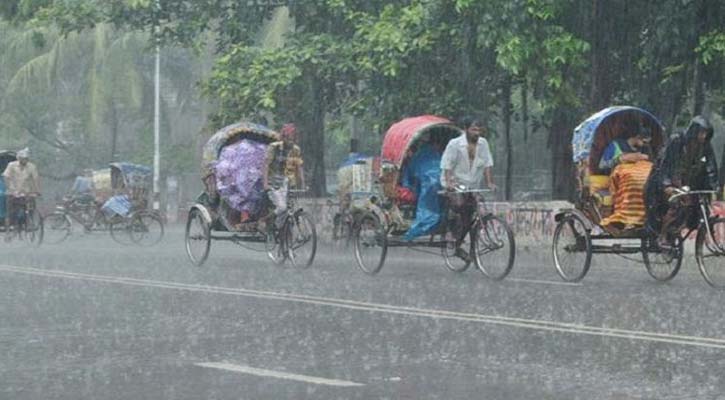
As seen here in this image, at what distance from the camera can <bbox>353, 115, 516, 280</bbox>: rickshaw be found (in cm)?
1525

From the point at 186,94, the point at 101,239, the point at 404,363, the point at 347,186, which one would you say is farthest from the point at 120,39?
the point at 404,363

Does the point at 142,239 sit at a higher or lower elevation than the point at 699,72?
lower

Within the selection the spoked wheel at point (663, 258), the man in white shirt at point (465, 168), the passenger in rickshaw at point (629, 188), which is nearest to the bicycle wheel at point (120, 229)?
the man in white shirt at point (465, 168)

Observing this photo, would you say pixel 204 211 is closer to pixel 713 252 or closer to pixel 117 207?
pixel 713 252

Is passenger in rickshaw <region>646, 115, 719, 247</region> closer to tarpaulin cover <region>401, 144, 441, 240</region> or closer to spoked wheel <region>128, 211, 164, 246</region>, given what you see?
tarpaulin cover <region>401, 144, 441, 240</region>

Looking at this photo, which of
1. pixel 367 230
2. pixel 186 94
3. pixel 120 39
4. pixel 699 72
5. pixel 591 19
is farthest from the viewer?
pixel 186 94

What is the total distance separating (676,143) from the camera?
46.1 feet

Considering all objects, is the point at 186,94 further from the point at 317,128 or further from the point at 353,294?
the point at 353,294

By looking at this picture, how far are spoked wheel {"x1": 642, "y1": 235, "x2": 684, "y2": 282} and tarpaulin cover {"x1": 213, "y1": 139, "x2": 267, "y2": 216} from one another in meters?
5.57

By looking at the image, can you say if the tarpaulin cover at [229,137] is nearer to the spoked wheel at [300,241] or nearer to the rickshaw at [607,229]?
the spoked wheel at [300,241]

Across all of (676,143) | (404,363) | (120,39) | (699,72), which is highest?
(120,39)

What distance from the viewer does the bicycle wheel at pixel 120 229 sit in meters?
27.7

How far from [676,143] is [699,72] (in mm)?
9691

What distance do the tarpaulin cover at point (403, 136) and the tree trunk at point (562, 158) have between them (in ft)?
30.7
